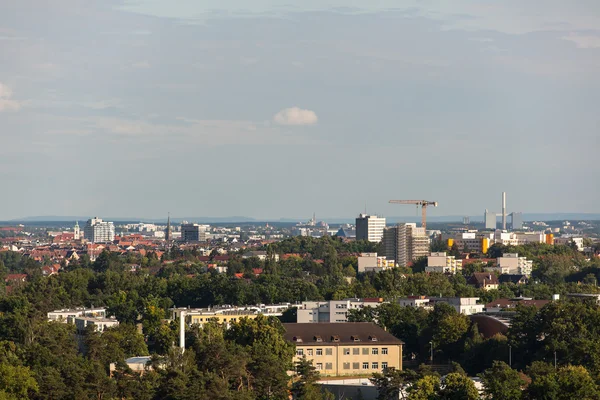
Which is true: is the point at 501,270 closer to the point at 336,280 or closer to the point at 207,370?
the point at 336,280

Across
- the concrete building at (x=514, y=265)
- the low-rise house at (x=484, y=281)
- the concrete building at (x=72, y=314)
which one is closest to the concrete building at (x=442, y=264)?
the concrete building at (x=514, y=265)

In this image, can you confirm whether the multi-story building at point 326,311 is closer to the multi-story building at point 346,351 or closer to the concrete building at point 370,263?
the multi-story building at point 346,351

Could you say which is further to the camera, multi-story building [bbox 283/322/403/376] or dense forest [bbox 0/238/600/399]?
multi-story building [bbox 283/322/403/376]

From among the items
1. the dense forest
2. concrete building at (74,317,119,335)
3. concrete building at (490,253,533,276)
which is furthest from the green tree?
concrete building at (490,253,533,276)

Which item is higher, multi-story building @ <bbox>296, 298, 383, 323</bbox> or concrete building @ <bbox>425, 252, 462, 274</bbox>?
concrete building @ <bbox>425, 252, 462, 274</bbox>

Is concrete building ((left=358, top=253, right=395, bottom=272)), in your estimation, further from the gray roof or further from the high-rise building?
the gray roof

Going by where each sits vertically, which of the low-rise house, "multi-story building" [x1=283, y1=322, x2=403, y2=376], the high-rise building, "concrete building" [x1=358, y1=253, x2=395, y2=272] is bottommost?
"multi-story building" [x1=283, y1=322, x2=403, y2=376]

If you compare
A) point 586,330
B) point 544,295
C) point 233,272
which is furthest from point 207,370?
point 233,272
